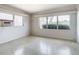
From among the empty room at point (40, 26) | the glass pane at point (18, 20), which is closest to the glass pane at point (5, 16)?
the empty room at point (40, 26)

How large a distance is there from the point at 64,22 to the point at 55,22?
2.41 ft

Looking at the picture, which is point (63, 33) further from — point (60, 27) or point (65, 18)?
point (65, 18)

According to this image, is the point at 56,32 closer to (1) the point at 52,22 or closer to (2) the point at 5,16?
(1) the point at 52,22

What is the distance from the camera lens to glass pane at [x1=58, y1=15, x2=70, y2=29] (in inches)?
249

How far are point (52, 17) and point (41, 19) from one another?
1211 mm

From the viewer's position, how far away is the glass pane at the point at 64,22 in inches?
249

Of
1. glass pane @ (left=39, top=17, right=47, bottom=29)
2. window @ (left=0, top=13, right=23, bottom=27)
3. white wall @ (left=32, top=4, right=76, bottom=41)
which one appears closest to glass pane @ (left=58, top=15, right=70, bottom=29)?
white wall @ (left=32, top=4, right=76, bottom=41)

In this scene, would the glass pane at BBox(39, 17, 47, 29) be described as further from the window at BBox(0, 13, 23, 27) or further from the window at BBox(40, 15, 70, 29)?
the window at BBox(0, 13, 23, 27)

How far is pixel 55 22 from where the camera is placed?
7086mm

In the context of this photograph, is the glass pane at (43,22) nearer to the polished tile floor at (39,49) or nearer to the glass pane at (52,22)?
the glass pane at (52,22)

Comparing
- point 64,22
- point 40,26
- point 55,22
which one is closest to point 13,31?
point 40,26

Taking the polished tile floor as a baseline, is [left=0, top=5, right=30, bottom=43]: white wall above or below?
above
